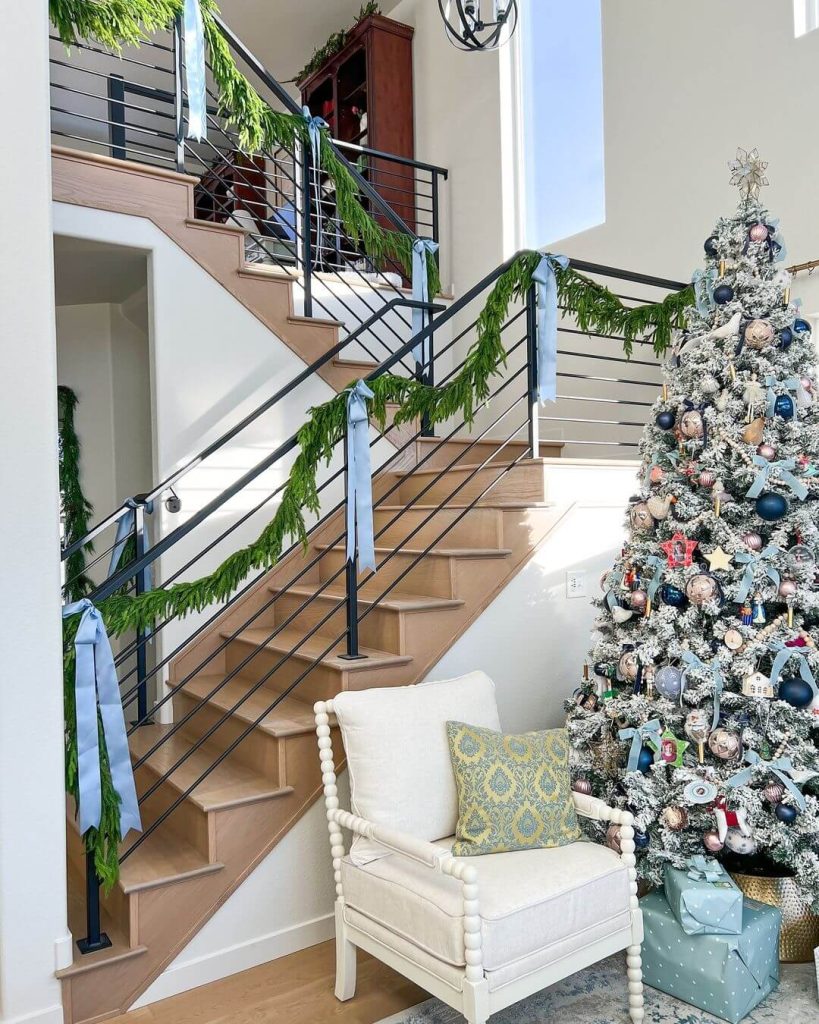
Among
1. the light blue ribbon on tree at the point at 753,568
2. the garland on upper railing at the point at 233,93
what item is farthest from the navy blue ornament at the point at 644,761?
the garland on upper railing at the point at 233,93

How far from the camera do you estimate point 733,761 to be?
251 centimetres

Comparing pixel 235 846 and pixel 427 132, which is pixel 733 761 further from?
pixel 427 132

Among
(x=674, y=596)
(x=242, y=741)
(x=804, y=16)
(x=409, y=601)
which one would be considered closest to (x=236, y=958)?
(x=242, y=741)

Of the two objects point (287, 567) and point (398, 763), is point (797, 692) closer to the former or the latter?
point (398, 763)

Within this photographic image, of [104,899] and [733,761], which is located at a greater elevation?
[733,761]

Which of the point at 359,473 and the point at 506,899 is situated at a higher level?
the point at 359,473

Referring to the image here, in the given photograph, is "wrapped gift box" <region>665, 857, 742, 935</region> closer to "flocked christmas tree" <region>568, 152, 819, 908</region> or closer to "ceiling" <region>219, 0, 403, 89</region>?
"flocked christmas tree" <region>568, 152, 819, 908</region>

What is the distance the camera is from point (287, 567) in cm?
405

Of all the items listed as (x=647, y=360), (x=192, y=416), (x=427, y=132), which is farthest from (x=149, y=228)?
→ (x=427, y=132)

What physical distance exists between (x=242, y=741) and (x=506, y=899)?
124 cm

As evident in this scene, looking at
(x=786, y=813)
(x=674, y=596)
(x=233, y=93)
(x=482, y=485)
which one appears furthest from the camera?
(x=233, y=93)

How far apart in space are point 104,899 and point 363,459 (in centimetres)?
161

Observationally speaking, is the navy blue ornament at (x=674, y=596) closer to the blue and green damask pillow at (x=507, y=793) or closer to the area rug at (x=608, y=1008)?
the blue and green damask pillow at (x=507, y=793)

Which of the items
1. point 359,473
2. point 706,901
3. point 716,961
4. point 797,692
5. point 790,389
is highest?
point 790,389
